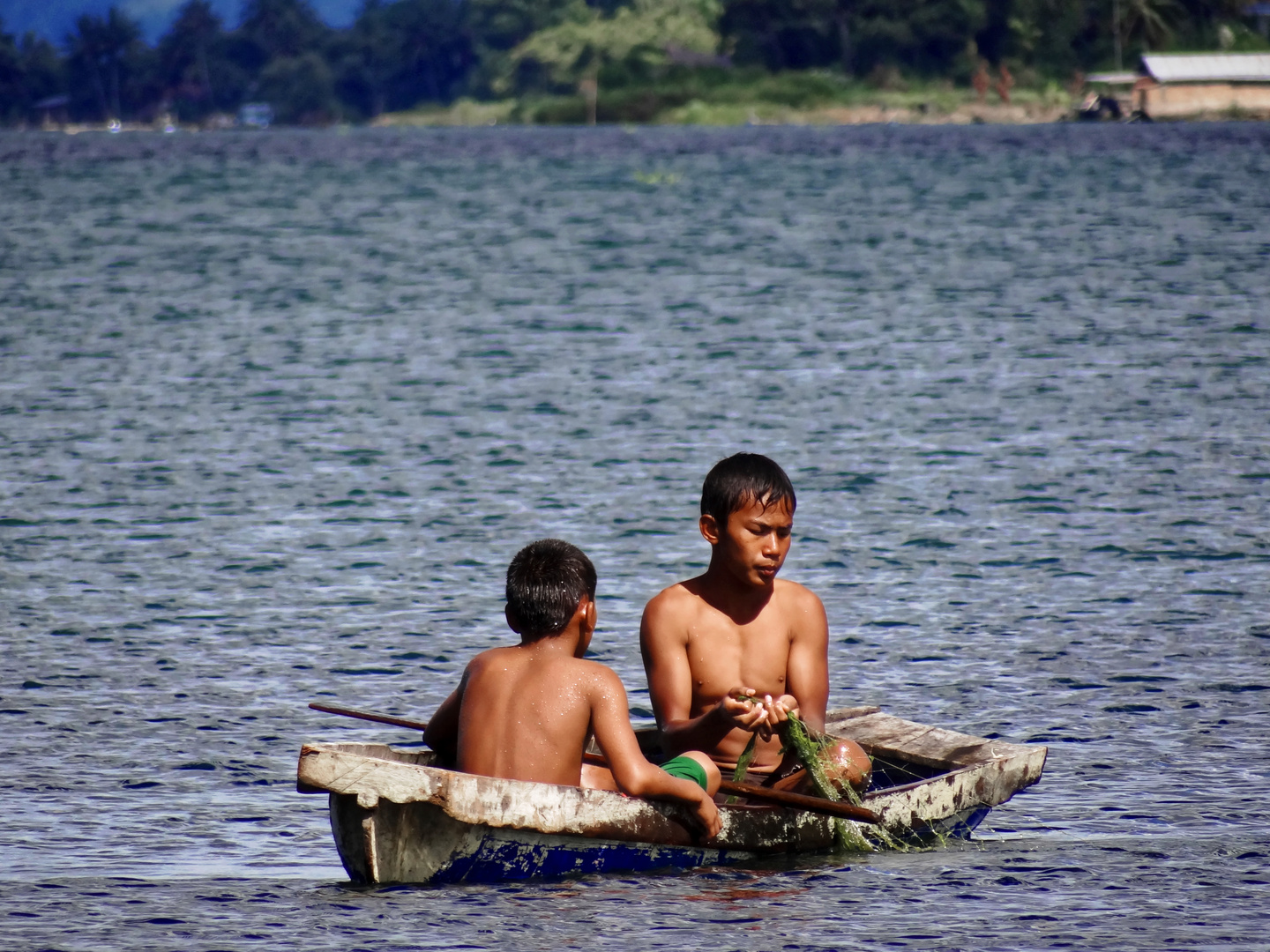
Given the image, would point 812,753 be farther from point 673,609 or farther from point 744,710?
point 673,609

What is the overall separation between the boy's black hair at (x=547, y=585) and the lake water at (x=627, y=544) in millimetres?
887

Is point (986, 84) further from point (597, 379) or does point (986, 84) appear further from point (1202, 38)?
point (597, 379)

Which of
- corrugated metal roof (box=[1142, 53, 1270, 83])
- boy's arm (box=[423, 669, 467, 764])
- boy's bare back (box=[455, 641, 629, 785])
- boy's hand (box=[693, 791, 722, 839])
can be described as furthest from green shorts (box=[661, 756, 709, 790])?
corrugated metal roof (box=[1142, 53, 1270, 83])

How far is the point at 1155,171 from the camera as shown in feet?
202

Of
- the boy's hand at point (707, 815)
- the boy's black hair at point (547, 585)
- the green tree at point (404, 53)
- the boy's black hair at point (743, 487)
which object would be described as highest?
the green tree at point (404, 53)

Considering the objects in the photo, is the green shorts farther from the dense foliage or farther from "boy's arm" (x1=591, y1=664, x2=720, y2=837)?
the dense foliage

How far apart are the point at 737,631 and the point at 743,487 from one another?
541 mm

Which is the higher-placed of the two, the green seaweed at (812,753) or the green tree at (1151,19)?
the green tree at (1151,19)

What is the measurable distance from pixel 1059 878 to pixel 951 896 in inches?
18.2

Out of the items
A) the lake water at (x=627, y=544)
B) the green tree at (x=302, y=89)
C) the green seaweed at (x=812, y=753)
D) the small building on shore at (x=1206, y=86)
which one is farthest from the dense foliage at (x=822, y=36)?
the green seaweed at (x=812, y=753)

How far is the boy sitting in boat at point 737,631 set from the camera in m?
6.66

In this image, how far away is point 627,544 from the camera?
42.3 ft

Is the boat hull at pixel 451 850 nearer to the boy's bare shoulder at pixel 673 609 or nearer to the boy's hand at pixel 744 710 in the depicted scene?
the boy's hand at pixel 744 710

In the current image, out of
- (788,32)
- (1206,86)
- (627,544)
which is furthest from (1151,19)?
(627,544)
